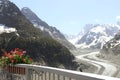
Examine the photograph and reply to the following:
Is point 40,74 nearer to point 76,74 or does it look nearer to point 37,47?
point 76,74

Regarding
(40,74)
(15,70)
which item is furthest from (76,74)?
(15,70)

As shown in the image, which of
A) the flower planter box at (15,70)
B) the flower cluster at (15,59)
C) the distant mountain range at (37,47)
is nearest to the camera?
the flower planter box at (15,70)

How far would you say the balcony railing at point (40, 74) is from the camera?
662cm

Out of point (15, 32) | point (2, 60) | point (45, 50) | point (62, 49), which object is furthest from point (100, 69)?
point (2, 60)

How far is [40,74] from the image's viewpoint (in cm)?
906

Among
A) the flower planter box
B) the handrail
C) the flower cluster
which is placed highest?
the flower cluster

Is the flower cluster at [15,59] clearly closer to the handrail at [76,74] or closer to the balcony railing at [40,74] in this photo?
the balcony railing at [40,74]

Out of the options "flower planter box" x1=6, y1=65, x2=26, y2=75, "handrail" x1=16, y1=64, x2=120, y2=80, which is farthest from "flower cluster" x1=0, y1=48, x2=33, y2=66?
"handrail" x1=16, y1=64, x2=120, y2=80

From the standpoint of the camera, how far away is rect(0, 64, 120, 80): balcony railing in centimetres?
662

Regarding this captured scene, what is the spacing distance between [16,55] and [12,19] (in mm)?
186948

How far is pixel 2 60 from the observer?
38.3 feet

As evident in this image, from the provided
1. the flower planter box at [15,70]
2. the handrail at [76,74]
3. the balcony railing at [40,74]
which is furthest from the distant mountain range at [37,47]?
the handrail at [76,74]

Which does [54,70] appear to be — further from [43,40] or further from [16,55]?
[43,40]

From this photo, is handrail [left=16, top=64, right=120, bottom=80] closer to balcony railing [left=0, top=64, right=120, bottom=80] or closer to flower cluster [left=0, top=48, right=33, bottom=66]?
balcony railing [left=0, top=64, right=120, bottom=80]
